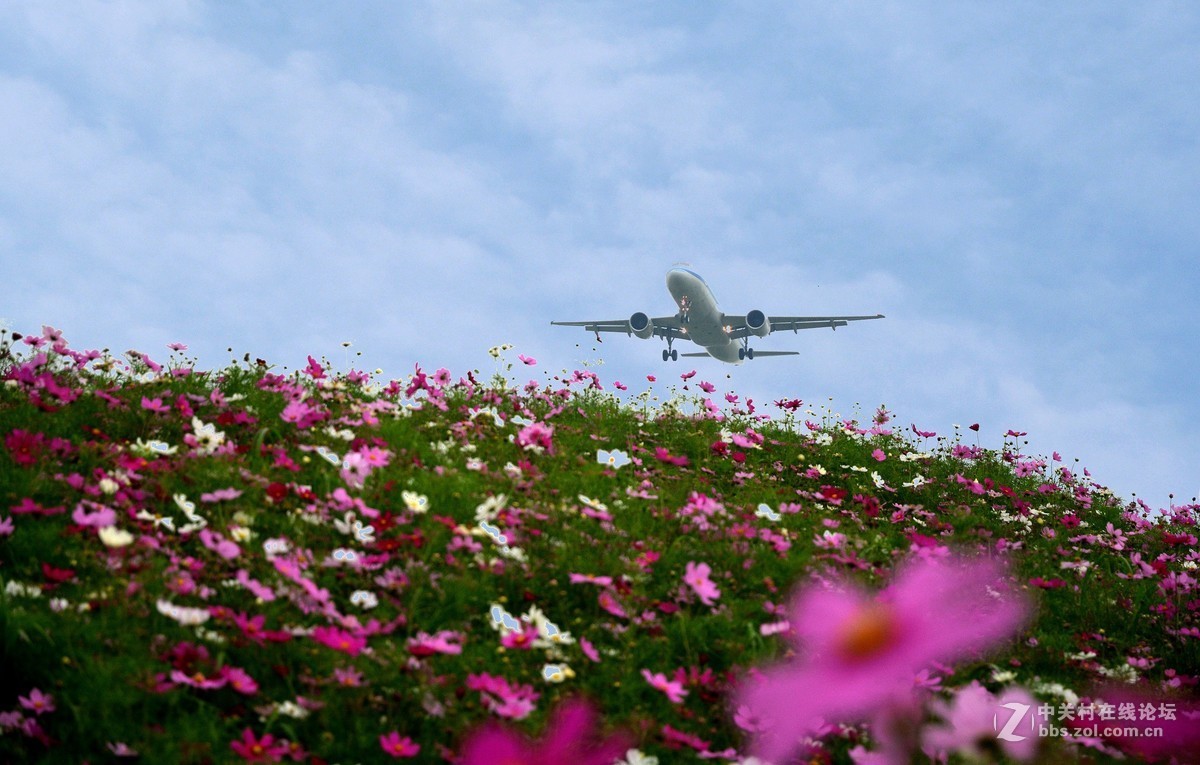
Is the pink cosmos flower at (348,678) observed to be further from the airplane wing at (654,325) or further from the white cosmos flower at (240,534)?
the airplane wing at (654,325)

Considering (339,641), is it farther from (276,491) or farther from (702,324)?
(702,324)

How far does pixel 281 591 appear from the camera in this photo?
3.68 metres

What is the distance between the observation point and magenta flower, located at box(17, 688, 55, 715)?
2.96 metres

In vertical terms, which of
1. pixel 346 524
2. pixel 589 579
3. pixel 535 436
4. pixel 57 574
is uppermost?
pixel 535 436

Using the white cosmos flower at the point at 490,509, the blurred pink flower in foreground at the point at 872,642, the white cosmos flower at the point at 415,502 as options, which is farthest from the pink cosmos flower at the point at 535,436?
the blurred pink flower in foreground at the point at 872,642

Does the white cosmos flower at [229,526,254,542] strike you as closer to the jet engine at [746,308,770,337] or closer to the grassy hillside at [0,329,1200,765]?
the grassy hillside at [0,329,1200,765]

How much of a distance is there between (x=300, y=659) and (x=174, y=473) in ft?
5.70

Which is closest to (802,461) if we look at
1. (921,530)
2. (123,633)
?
(921,530)

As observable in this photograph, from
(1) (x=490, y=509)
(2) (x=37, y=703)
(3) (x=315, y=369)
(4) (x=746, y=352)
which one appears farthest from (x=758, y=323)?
(2) (x=37, y=703)

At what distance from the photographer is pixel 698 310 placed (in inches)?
1551

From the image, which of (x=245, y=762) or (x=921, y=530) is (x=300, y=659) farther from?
(x=921, y=530)

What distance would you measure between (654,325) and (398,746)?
38.2m

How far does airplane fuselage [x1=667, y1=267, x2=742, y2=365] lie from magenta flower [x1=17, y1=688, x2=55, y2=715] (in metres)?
36.0

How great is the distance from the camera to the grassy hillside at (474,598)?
287 centimetres
